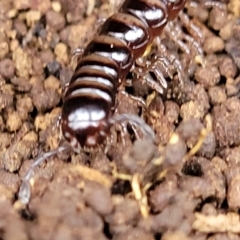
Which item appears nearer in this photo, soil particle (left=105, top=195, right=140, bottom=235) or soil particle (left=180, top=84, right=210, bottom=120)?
soil particle (left=105, top=195, right=140, bottom=235)

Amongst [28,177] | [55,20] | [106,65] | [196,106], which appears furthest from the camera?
[55,20]

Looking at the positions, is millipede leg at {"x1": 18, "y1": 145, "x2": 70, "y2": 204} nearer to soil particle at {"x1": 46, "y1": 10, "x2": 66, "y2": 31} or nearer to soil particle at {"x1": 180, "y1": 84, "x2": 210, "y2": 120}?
soil particle at {"x1": 180, "y1": 84, "x2": 210, "y2": 120}

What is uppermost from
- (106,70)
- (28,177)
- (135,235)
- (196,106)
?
(106,70)

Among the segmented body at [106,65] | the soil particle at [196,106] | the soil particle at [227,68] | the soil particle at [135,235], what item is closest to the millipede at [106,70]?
the segmented body at [106,65]

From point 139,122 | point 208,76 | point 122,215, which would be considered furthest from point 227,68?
point 122,215

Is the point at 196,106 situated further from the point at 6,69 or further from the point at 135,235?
the point at 6,69

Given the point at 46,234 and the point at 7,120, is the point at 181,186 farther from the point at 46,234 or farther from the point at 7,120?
the point at 7,120

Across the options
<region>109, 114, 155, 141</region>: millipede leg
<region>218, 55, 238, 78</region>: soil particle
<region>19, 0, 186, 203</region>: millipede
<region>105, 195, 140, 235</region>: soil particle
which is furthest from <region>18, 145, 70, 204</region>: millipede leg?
<region>218, 55, 238, 78</region>: soil particle

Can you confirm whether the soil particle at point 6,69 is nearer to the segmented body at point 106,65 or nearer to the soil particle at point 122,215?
the segmented body at point 106,65

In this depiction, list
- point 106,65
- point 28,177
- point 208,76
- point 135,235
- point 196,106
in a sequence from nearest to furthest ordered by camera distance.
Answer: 1. point 135,235
2. point 28,177
3. point 106,65
4. point 196,106
5. point 208,76
